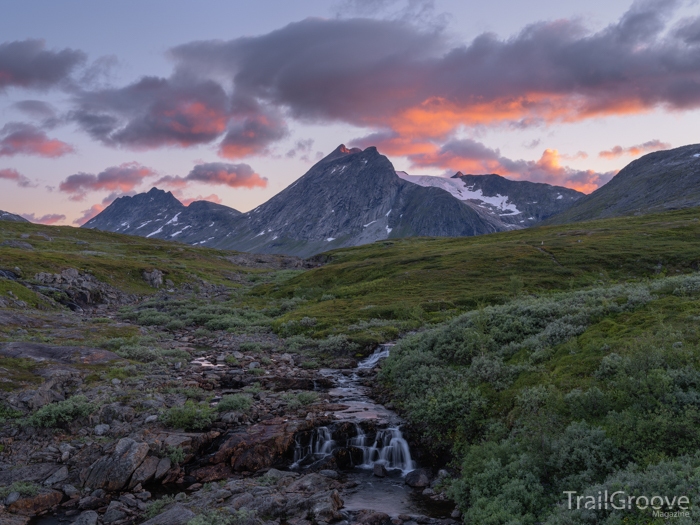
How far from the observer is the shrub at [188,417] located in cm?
1905

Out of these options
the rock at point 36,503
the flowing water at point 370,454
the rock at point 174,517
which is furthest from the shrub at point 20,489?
the flowing water at point 370,454

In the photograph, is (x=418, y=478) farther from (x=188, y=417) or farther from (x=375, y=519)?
(x=188, y=417)

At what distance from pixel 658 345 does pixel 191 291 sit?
239 feet

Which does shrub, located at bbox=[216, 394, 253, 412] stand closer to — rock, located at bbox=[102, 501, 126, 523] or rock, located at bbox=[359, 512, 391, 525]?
rock, located at bbox=[102, 501, 126, 523]

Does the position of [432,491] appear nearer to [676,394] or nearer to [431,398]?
[431,398]

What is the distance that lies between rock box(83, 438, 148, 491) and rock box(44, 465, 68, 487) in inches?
36.0

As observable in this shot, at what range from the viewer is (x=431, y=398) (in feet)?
64.4

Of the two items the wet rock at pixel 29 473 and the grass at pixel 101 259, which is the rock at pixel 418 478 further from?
the grass at pixel 101 259

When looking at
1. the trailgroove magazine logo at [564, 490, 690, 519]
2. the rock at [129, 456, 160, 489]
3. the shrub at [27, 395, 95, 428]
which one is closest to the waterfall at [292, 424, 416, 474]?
the rock at [129, 456, 160, 489]

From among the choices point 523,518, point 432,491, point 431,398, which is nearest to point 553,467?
point 523,518

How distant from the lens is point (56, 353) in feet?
85.8

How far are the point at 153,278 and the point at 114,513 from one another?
6908 cm

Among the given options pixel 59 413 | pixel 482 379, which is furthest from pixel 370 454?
pixel 59 413

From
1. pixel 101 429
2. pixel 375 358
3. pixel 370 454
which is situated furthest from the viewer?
pixel 375 358
